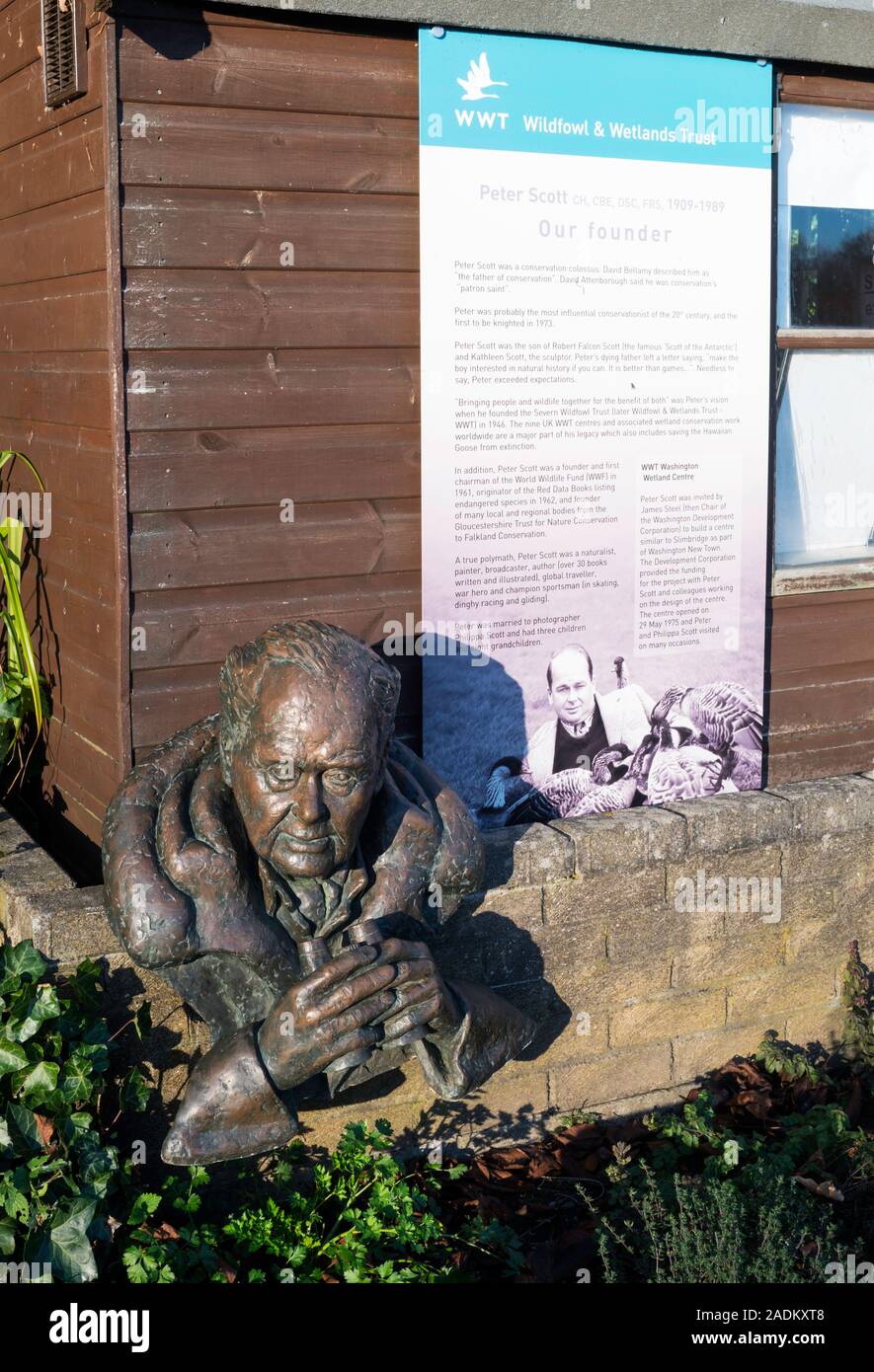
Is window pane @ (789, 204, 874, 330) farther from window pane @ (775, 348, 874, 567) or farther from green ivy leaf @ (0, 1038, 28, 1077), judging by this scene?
green ivy leaf @ (0, 1038, 28, 1077)

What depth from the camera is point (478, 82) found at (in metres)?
4.74

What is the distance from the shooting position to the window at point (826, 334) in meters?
5.57

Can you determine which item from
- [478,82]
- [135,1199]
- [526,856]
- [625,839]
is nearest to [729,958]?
[625,839]

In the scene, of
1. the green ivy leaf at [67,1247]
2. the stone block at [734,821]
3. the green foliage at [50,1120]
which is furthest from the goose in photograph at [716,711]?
the green ivy leaf at [67,1247]

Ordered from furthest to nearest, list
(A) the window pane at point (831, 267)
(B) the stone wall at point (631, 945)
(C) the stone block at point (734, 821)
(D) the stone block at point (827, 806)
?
(A) the window pane at point (831, 267) → (D) the stone block at point (827, 806) → (C) the stone block at point (734, 821) → (B) the stone wall at point (631, 945)

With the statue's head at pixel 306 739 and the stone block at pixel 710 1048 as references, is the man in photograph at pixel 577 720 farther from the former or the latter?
the statue's head at pixel 306 739

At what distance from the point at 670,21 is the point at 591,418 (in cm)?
131

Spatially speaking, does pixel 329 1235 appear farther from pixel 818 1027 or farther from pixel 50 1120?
pixel 818 1027

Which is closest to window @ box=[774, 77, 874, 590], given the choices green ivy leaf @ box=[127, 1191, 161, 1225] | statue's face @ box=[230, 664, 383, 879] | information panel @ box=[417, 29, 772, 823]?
information panel @ box=[417, 29, 772, 823]

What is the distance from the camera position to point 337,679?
3.83 meters

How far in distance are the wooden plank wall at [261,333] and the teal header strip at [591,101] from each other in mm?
127

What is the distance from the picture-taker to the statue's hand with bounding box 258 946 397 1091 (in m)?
3.94
